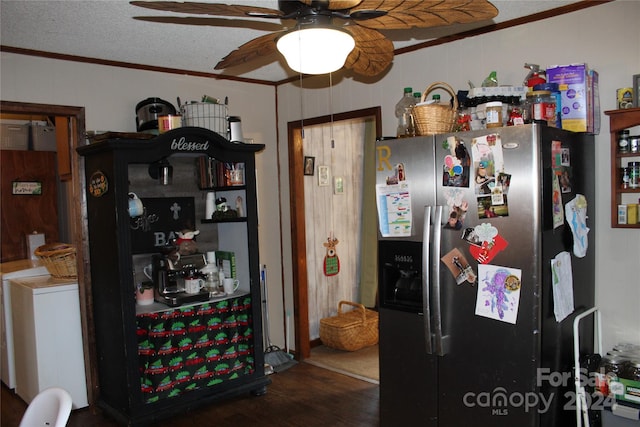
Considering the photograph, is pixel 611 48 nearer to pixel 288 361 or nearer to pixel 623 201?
pixel 623 201

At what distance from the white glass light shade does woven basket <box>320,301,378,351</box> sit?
10.3 feet

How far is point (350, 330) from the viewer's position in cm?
445

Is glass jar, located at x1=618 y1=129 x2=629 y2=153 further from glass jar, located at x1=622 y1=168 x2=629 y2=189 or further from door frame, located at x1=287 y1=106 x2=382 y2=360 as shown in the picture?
door frame, located at x1=287 y1=106 x2=382 y2=360

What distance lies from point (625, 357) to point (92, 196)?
313 cm

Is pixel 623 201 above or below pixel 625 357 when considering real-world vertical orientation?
above

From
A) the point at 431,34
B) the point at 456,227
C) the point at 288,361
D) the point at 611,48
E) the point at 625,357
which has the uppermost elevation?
the point at 431,34

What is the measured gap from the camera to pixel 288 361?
4.31m

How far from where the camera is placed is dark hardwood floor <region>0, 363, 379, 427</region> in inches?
128

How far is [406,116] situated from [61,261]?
2.50 meters

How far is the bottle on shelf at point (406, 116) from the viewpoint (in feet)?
9.17

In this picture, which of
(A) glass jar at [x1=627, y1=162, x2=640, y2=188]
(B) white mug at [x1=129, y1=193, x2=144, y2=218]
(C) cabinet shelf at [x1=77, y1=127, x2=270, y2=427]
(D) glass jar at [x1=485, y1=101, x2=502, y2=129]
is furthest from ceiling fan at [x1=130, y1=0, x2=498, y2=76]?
(B) white mug at [x1=129, y1=193, x2=144, y2=218]

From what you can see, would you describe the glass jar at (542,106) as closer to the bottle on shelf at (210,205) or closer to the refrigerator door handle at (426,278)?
the refrigerator door handle at (426,278)

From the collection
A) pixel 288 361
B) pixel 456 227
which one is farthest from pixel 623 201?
pixel 288 361

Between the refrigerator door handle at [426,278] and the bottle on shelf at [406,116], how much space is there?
0.51 meters
